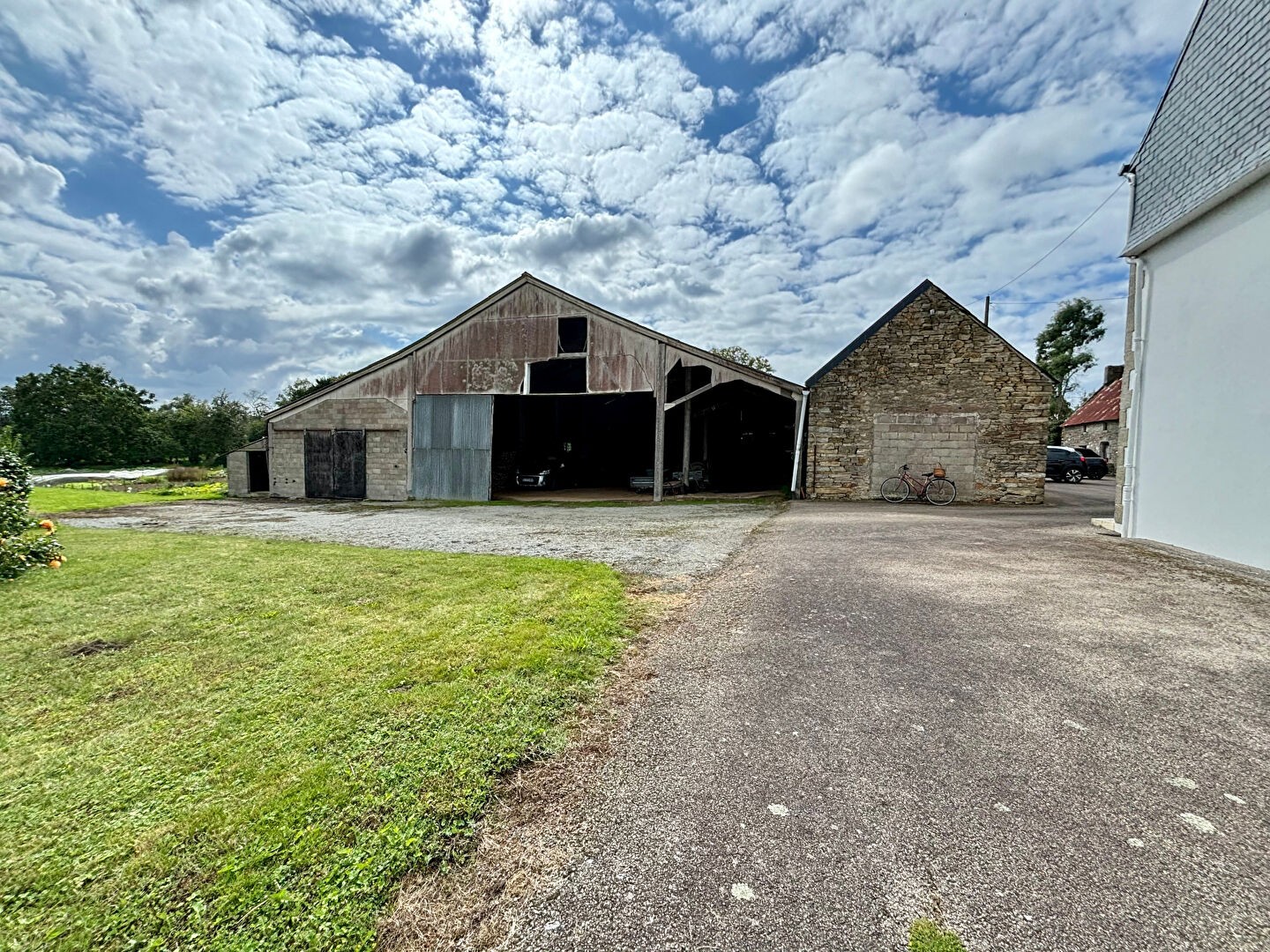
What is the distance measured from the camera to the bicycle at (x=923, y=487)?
14547 mm

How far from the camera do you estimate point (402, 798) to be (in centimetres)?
223

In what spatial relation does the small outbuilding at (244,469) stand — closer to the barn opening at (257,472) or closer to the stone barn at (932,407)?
the barn opening at (257,472)

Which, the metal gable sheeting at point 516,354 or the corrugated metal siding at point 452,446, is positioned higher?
the metal gable sheeting at point 516,354

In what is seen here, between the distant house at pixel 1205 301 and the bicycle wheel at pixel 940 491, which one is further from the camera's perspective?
the bicycle wheel at pixel 940 491

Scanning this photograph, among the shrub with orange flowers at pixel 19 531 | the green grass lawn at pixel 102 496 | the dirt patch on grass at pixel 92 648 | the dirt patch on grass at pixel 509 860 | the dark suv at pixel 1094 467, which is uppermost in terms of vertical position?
the dark suv at pixel 1094 467

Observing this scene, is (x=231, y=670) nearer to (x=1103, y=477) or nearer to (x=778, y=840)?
(x=778, y=840)

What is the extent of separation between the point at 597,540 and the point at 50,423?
190 feet

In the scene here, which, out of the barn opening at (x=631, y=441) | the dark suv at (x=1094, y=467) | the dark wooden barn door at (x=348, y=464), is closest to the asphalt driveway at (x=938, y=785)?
the barn opening at (x=631, y=441)

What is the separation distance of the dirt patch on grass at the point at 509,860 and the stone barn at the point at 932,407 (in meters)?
13.9

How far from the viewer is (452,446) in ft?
57.9

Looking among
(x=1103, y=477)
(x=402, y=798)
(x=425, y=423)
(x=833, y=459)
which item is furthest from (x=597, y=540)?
(x=1103, y=477)

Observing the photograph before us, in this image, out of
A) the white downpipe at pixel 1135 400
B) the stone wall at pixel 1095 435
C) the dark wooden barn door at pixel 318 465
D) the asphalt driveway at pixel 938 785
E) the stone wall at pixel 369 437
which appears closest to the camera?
the asphalt driveway at pixel 938 785

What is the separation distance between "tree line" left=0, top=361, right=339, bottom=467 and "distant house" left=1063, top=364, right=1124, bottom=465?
2098 inches

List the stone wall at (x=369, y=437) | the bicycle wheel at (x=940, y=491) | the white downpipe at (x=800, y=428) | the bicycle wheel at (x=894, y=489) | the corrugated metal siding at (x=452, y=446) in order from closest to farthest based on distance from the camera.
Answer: the bicycle wheel at (x=940, y=491)
the bicycle wheel at (x=894, y=489)
the white downpipe at (x=800, y=428)
the corrugated metal siding at (x=452, y=446)
the stone wall at (x=369, y=437)
